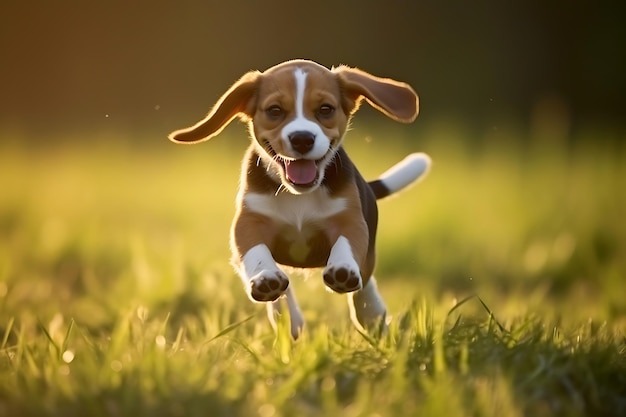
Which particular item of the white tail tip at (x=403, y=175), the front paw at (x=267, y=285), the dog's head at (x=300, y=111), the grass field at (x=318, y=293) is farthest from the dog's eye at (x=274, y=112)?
the white tail tip at (x=403, y=175)

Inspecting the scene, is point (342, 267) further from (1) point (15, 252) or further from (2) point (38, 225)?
(2) point (38, 225)

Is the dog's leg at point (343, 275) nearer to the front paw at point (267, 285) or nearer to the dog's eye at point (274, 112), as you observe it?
the front paw at point (267, 285)

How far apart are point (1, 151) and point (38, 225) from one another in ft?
10.5

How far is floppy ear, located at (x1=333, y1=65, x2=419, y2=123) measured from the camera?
14.7 feet

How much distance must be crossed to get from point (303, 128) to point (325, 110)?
227 mm

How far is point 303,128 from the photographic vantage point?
414 cm

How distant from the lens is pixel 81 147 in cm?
1121

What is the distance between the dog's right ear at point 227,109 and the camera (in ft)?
14.8

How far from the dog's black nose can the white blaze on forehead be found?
12 millimetres

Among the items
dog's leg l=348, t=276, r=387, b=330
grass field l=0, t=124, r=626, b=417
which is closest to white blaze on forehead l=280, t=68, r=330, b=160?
grass field l=0, t=124, r=626, b=417

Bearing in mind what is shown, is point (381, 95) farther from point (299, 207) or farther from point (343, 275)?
point (343, 275)

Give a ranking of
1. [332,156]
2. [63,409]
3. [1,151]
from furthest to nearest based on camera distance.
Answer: [1,151]
[332,156]
[63,409]

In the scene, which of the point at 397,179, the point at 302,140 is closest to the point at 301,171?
the point at 302,140

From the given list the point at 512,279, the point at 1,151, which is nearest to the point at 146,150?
the point at 1,151
